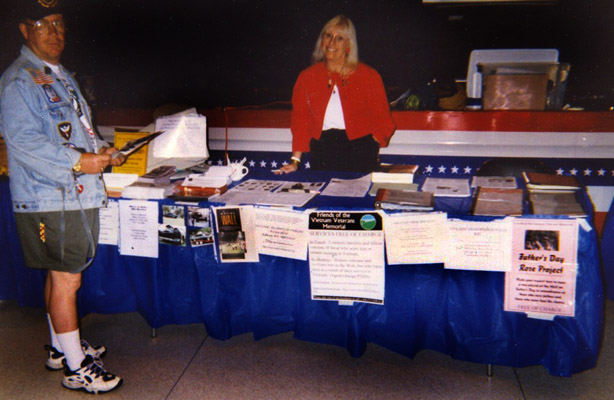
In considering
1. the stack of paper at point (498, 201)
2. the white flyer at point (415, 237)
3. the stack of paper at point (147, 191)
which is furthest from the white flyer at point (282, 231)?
the stack of paper at point (498, 201)

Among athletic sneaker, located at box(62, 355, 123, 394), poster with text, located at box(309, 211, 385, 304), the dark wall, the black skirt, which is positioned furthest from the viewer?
the dark wall

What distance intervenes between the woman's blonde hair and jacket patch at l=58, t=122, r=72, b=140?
1.42 metres

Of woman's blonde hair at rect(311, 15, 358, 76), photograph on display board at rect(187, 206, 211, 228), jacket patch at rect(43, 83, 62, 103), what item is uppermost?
woman's blonde hair at rect(311, 15, 358, 76)

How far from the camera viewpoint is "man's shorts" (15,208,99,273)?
166 cm

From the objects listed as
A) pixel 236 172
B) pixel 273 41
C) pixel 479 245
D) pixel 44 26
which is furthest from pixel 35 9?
pixel 273 41

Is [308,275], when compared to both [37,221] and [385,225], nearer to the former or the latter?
[385,225]

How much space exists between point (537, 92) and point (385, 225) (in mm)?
2035

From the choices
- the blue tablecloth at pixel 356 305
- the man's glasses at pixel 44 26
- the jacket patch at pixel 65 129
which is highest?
the man's glasses at pixel 44 26

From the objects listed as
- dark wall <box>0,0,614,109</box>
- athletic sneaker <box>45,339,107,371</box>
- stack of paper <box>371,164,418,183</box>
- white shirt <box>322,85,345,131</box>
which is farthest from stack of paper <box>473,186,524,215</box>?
dark wall <box>0,0,614,109</box>

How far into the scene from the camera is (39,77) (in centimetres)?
159

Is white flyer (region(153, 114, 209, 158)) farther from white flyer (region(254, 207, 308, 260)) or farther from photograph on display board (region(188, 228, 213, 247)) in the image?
white flyer (region(254, 207, 308, 260))

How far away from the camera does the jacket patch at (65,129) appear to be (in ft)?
5.35

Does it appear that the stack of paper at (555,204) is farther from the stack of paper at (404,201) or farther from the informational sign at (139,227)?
the informational sign at (139,227)

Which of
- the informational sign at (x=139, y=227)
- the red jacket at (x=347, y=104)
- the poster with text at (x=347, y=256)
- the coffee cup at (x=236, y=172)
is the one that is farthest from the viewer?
the red jacket at (x=347, y=104)
